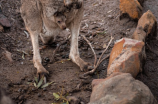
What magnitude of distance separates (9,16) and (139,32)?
2.73m

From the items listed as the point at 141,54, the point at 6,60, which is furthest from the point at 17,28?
the point at 141,54

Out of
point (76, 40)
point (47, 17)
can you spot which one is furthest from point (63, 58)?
point (47, 17)

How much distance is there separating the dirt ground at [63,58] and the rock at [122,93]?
541mm

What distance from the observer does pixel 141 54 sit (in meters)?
2.77

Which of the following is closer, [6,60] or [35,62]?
[35,62]

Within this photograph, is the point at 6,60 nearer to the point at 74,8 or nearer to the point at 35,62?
the point at 35,62

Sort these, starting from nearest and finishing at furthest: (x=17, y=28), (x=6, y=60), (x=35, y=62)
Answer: (x=35, y=62) → (x=6, y=60) → (x=17, y=28)

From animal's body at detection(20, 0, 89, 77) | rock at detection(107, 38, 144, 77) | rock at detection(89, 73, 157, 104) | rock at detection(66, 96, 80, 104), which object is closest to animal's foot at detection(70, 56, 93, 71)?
animal's body at detection(20, 0, 89, 77)

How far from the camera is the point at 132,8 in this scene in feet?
13.9

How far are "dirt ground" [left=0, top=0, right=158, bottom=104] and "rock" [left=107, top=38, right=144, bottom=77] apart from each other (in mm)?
299

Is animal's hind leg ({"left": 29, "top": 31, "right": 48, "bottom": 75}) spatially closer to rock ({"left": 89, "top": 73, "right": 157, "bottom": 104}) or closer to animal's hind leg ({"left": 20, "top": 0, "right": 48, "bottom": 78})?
animal's hind leg ({"left": 20, "top": 0, "right": 48, "bottom": 78})

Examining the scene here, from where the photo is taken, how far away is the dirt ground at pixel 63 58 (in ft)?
9.16

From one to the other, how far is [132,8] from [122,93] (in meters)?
2.63

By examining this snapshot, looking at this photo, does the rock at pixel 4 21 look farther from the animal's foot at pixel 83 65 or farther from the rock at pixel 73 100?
the rock at pixel 73 100
